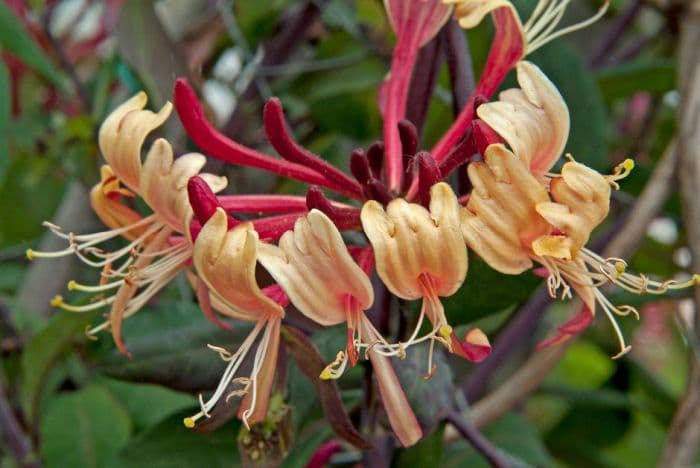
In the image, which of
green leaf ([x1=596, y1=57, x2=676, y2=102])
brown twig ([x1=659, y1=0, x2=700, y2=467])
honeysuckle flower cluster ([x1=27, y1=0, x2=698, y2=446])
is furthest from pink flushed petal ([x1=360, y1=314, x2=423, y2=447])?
green leaf ([x1=596, y1=57, x2=676, y2=102])

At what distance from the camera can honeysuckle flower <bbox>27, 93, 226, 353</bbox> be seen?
545 mm

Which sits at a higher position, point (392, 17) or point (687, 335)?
point (392, 17)

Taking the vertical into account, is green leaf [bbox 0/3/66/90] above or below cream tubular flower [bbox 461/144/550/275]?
below

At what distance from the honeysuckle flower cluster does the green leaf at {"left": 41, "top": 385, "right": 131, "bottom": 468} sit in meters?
0.29

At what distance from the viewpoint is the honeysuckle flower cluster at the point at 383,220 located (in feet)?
1.57

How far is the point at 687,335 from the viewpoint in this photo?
Result: 0.81 m

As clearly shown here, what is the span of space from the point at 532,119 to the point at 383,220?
10 centimetres

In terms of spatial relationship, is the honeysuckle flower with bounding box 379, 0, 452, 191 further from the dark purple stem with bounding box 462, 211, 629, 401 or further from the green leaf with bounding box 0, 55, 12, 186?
the green leaf with bounding box 0, 55, 12, 186

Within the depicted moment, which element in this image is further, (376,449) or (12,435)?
Result: (12,435)

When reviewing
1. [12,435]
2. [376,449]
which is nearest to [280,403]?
[376,449]

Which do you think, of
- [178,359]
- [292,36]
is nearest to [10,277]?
[292,36]

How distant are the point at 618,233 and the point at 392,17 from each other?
14.3 inches

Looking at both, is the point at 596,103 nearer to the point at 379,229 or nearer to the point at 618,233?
the point at 618,233

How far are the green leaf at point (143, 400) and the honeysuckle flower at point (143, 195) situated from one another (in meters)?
0.34
